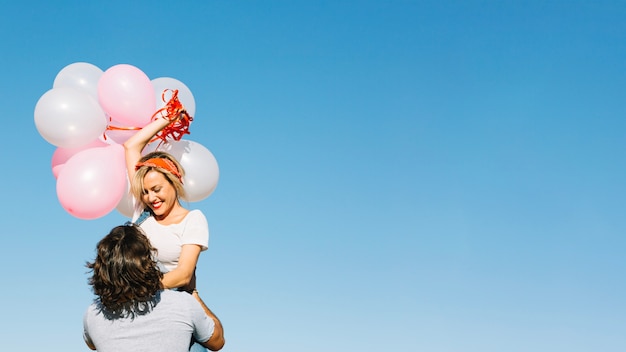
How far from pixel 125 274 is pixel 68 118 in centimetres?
262

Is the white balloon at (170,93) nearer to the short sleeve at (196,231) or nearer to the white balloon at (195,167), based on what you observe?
the white balloon at (195,167)

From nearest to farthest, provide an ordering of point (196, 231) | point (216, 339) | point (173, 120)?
point (216, 339) < point (196, 231) < point (173, 120)

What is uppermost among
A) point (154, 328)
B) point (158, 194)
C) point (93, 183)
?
point (93, 183)

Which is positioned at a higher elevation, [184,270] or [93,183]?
[93,183]

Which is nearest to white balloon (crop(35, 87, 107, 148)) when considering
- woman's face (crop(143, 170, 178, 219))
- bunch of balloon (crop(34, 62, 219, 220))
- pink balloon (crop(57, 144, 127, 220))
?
bunch of balloon (crop(34, 62, 219, 220))

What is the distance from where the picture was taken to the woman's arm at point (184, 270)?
13.1 feet

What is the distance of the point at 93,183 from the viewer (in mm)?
5176

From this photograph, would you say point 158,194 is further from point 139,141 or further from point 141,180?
point 139,141

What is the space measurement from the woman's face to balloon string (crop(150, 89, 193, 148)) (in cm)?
97

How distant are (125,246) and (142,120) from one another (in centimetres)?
254

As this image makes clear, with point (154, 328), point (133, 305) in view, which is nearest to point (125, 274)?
point (133, 305)

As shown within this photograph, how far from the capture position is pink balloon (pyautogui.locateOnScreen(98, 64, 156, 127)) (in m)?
5.56

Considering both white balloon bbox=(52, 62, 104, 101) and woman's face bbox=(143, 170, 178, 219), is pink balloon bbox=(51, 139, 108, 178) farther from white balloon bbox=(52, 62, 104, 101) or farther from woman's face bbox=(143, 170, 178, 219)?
woman's face bbox=(143, 170, 178, 219)

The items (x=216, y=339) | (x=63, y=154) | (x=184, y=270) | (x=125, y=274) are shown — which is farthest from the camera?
(x=63, y=154)
